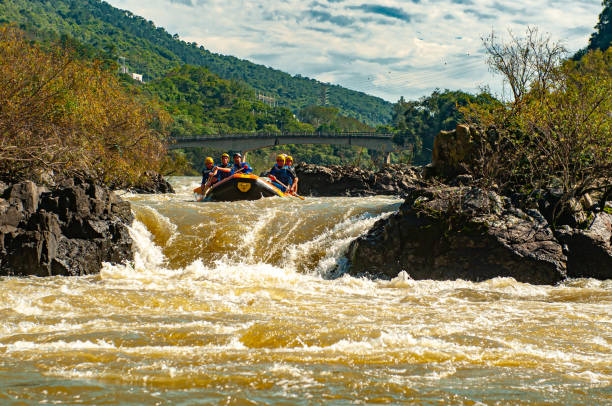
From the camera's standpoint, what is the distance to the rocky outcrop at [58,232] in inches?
389

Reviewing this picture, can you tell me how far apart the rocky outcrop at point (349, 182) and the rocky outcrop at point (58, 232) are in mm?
19948

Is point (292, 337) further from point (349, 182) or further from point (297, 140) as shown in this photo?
point (297, 140)

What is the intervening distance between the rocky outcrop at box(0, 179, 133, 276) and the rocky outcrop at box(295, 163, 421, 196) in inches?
785

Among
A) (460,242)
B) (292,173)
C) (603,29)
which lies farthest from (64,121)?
(603,29)

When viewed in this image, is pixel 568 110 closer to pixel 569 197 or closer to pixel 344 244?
pixel 569 197

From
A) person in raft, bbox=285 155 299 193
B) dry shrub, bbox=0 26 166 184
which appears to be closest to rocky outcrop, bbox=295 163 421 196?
dry shrub, bbox=0 26 166 184

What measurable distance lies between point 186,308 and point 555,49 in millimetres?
17131

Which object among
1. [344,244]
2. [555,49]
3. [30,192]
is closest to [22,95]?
[30,192]

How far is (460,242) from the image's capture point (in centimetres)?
1103

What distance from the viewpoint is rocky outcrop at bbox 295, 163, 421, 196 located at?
30750 mm

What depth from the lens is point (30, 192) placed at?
10609 mm

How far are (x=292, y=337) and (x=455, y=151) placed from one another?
932 centimetres

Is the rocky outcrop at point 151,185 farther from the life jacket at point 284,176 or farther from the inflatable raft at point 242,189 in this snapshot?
the inflatable raft at point 242,189

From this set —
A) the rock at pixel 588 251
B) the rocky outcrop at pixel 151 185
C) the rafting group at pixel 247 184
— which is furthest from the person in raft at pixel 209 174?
the rock at pixel 588 251
